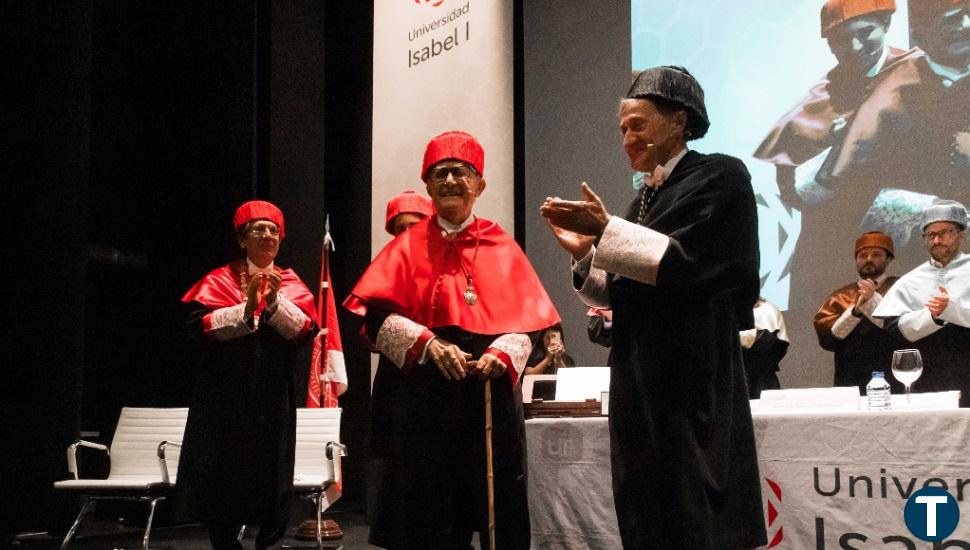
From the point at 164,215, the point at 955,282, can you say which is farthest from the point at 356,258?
the point at 955,282

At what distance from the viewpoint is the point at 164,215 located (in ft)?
25.4

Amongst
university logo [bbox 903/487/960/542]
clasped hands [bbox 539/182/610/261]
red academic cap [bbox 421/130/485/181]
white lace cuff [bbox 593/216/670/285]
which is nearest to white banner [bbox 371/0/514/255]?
red academic cap [bbox 421/130/485/181]

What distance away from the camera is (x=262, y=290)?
4.26 meters

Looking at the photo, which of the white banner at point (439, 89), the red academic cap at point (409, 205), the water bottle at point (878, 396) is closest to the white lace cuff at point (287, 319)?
the red academic cap at point (409, 205)

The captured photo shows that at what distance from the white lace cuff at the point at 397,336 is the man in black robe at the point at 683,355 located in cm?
90

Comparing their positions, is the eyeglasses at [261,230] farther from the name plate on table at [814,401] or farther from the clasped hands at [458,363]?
the name plate on table at [814,401]

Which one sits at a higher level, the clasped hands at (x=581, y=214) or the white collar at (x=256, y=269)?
the white collar at (x=256, y=269)

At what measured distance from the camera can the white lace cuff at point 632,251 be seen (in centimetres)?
210

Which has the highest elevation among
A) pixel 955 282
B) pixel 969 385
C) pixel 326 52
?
pixel 326 52

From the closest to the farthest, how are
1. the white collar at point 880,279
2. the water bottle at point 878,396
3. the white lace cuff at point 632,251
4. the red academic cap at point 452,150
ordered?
the white lace cuff at point 632,251, the red academic cap at point 452,150, the water bottle at point 878,396, the white collar at point 880,279

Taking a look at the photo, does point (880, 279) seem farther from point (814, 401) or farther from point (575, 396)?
point (575, 396)

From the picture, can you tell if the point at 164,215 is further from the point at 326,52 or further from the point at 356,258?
the point at 326,52

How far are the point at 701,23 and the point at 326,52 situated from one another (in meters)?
3.74

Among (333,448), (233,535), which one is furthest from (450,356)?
(333,448)
